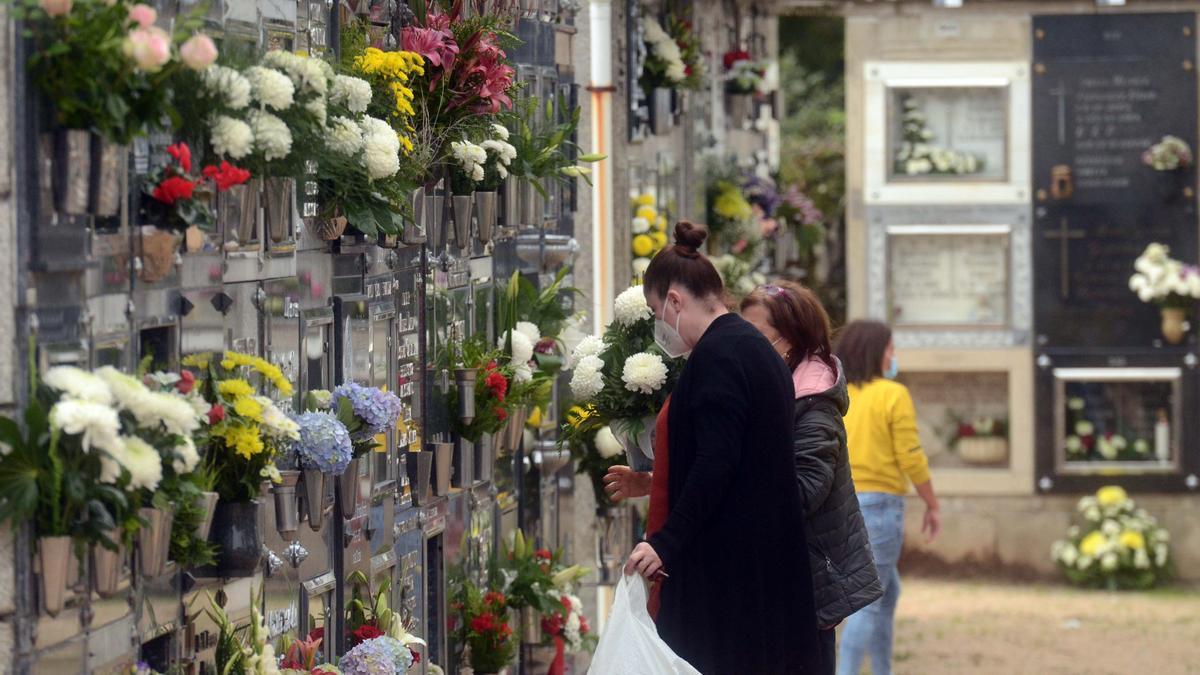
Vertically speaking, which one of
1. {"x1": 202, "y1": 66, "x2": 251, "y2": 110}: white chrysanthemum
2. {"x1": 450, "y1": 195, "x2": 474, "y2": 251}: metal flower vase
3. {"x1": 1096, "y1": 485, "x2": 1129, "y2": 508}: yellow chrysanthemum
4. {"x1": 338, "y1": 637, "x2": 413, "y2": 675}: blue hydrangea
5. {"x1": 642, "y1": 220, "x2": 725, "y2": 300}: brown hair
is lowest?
{"x1": 1096, "y1": 485, "x2": 1129, "y2": 508}: yellow chrysanthemum

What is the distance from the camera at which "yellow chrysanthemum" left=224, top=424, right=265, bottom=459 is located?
3.00 meters

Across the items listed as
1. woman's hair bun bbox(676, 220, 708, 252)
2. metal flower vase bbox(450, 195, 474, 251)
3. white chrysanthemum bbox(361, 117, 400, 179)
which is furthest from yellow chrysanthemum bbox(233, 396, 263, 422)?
metal flower vase bbox(450, 195, 474, 251)

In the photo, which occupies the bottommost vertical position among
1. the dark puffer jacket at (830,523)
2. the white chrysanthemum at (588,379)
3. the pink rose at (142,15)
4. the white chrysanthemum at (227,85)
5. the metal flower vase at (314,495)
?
the dark puffer jacket at (830,523)

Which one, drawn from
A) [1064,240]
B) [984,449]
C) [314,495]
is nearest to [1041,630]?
[984,449]

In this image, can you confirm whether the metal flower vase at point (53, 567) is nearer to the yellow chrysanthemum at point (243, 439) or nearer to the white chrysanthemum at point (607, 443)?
the yellow chrysanthemum at point (243, 439)

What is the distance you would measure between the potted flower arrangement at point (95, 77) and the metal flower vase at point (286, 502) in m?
0.70

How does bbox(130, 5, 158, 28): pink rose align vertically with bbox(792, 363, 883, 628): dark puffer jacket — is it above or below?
above

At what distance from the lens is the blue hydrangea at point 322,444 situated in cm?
333

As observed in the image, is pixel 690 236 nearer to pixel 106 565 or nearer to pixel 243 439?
pixel 243 439

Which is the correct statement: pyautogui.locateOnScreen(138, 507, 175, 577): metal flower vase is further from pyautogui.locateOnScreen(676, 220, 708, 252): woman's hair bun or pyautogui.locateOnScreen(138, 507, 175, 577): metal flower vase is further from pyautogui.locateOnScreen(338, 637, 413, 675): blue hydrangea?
pyautogui.locateOnScreen(676, 220, 708, 252): woman's hair bun

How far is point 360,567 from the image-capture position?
13.2 ft

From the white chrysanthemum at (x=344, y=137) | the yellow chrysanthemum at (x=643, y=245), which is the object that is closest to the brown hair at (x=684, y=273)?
the white chrysanthemum at (x=344, y=137)

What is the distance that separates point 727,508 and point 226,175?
1.29m

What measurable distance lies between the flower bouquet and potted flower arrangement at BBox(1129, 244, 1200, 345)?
0.89 meters
